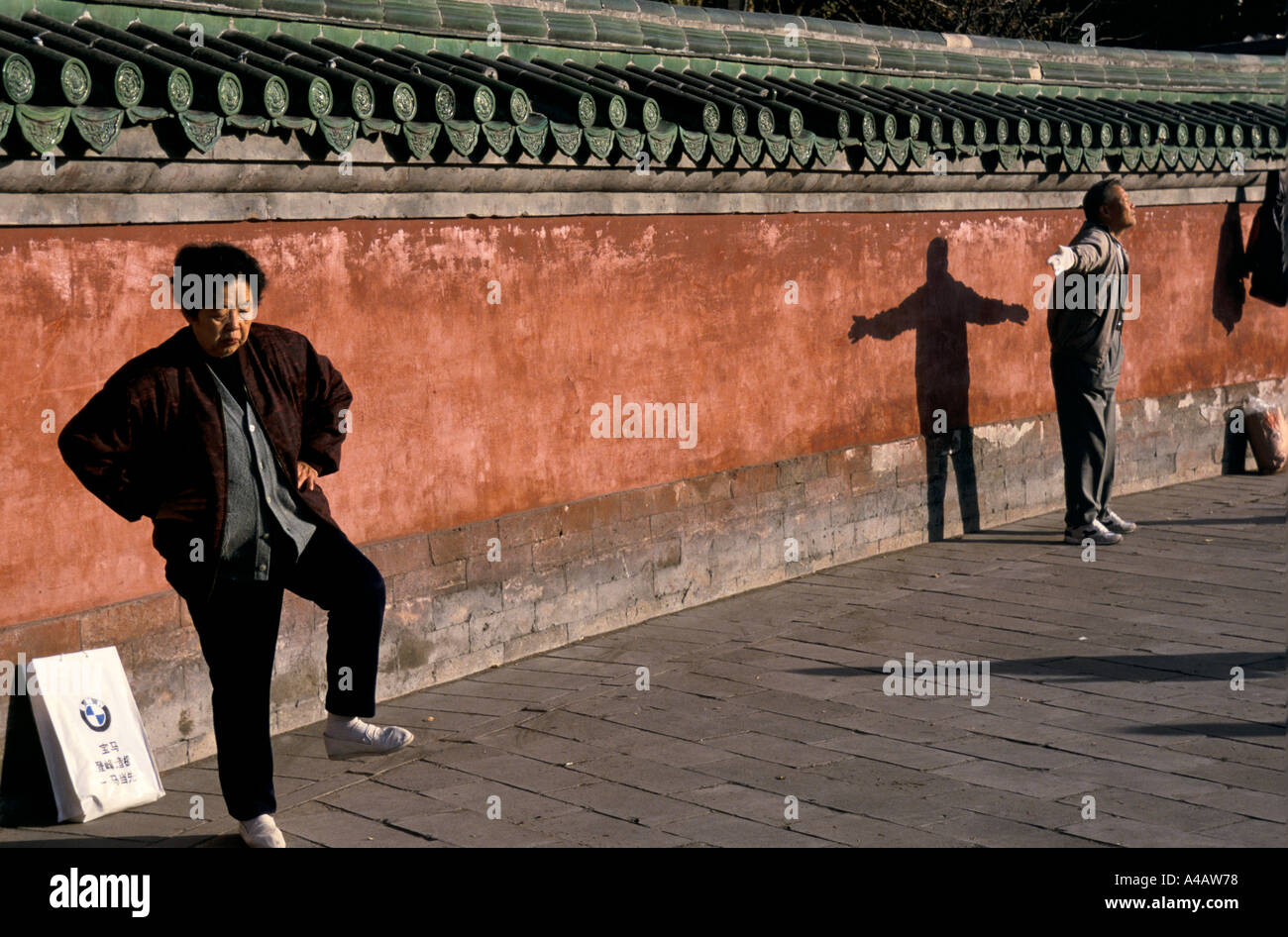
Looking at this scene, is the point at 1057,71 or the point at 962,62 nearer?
the point at 962,62

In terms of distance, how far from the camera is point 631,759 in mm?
5918

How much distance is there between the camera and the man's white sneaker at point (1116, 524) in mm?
10125

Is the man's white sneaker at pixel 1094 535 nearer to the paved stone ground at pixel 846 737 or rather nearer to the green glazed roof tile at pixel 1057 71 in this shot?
the paved stone ground at pixel 846 737

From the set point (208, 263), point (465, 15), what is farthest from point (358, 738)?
point (465, 15)

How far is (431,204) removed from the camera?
6.95m

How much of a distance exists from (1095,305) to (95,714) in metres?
6.65

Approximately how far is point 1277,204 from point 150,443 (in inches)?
449

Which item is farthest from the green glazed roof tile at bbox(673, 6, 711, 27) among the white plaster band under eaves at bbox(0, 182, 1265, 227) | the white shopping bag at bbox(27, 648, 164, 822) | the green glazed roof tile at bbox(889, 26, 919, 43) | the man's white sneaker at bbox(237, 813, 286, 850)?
the man's white sneaker at bbox(237, 813, 286, 850)

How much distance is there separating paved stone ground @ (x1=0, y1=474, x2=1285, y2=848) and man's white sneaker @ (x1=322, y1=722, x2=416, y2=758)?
11.9 inches

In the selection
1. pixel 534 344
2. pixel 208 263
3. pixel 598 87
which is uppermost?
pixel 598 87

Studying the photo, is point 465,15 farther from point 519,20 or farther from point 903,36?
point 903,36

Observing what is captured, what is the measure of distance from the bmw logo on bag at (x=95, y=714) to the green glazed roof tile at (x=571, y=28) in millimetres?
4090


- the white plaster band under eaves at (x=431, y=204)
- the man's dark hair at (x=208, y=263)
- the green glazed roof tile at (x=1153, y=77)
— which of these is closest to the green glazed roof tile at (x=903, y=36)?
the white plaster band under eaves at (x=431, y=204)

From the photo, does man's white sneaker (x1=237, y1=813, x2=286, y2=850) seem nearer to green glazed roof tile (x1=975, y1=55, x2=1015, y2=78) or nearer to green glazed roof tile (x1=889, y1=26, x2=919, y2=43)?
green glazed roof tile (x1=889, y1=26, x2=919, y2=43)
